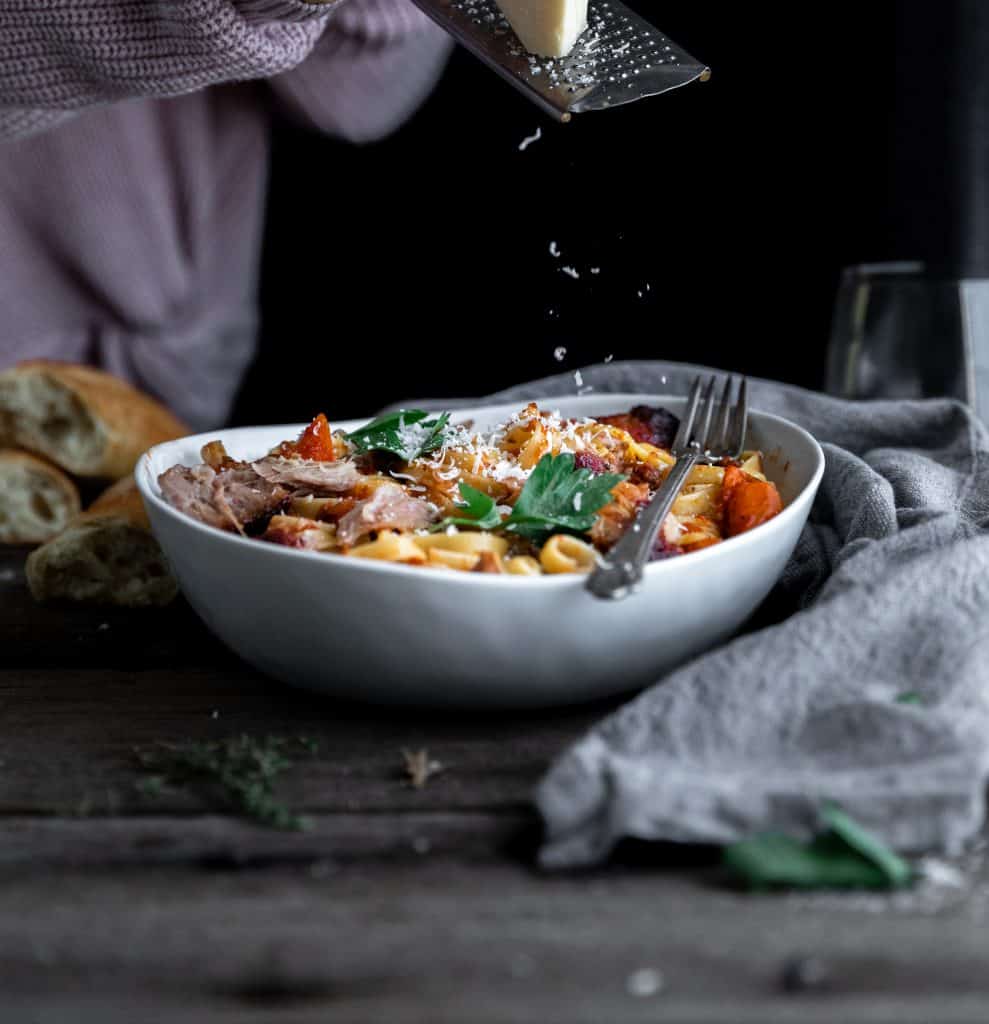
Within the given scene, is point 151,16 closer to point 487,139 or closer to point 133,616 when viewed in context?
point 133,616

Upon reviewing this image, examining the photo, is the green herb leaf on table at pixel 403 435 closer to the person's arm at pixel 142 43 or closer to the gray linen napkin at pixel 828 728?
A: the gray linen napkin at pixel 828 728

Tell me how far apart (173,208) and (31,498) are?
3.12 feet

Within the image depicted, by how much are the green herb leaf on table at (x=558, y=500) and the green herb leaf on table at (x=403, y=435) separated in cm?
28

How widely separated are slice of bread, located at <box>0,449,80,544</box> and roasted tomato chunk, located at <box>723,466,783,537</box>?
1514 millimetres

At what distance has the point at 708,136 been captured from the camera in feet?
10.5

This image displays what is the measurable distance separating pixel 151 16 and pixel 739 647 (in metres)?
1.46

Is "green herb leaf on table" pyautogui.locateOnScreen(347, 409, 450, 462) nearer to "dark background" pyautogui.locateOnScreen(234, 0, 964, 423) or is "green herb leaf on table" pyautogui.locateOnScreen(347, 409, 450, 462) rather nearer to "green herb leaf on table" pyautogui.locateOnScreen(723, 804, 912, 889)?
"green herb leaf on table" pyautogui.locateOnScreen(723, 804, 912, 889)

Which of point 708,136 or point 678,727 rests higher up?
point 708,136

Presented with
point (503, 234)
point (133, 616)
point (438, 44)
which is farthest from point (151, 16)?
point (503, 234)

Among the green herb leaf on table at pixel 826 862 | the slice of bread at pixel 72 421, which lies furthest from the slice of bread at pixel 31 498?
the green herb leaf on table at pixel 826 862

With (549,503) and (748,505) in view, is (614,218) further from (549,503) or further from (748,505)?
(549,503)

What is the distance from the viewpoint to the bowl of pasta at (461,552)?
1382mm

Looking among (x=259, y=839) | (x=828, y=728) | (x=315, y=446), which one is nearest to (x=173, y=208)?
(x=315, y=446)

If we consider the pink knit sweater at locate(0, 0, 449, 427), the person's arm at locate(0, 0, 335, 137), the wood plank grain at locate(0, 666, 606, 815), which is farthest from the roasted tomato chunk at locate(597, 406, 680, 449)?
the pink knit sweater at locate(0, 0, 449, 427)
